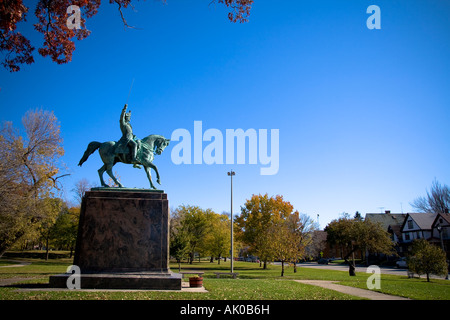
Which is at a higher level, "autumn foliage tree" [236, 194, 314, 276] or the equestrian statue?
the equestrian statue

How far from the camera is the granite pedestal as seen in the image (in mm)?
10367

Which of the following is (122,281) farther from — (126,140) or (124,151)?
(126,140)

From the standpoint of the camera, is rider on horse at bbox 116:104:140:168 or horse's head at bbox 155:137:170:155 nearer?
rider on horse at bbox 116:104:140:168

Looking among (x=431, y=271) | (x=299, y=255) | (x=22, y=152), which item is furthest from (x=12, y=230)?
(x=431, y=271)

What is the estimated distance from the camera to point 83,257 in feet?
35.4

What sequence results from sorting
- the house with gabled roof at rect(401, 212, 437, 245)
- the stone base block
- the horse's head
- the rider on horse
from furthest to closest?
the house with gabled roof at rect(401, 212, 437, 245), the horse's head, the rider on horse, the stone base block

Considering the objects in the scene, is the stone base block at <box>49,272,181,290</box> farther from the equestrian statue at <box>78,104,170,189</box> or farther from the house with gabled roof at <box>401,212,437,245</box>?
the house with gabled roof at <box>401,212,437,245</box>

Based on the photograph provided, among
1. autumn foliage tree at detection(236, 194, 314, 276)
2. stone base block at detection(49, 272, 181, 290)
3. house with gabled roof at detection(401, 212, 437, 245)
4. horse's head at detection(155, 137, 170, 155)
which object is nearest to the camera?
stone base block at detection(49, 272, 181, 290)

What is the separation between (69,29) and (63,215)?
155 feet

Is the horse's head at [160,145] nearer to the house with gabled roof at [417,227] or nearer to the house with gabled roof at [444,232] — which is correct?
the house with gabled roof at [444,232]

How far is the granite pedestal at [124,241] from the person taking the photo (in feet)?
34.0

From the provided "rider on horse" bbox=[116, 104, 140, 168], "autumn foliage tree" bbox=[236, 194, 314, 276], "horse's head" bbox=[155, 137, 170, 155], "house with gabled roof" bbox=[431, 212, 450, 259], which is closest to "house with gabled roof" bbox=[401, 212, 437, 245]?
"house with gabled roof" bbox=[431, 212, 450, 259]

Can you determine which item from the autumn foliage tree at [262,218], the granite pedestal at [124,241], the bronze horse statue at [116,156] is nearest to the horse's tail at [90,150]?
the bronze horse statue at [116,156]

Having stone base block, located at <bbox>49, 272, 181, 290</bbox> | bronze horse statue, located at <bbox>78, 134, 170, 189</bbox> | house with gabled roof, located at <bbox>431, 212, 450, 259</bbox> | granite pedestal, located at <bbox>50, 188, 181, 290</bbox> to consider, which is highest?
bronze horse statue, located at <bbox>78, 134, 170, 189</bbox>
